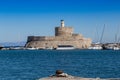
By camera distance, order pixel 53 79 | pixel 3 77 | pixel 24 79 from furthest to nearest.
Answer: pixel 3 77 < pixel 24 79 < pixel 53 79

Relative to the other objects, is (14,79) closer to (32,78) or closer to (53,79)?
(32,78)

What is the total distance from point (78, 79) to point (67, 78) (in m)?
0.60

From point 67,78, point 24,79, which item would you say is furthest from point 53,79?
point 24,79

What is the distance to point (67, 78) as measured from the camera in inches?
970

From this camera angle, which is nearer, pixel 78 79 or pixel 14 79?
pixel 78 79

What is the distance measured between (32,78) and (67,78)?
49.2 ft

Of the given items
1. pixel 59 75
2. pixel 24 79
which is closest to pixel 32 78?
pixel 24 79

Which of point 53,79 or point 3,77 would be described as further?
point 3,77

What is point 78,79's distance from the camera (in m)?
24.5

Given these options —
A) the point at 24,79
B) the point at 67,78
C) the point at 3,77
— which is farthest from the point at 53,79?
the point at 3,77

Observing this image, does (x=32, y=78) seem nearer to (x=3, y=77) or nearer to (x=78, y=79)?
(x=3, y=77)

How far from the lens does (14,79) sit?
39375mm

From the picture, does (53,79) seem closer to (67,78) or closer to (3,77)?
(67,78)

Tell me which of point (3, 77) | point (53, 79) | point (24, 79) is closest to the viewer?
point (53, 79)
